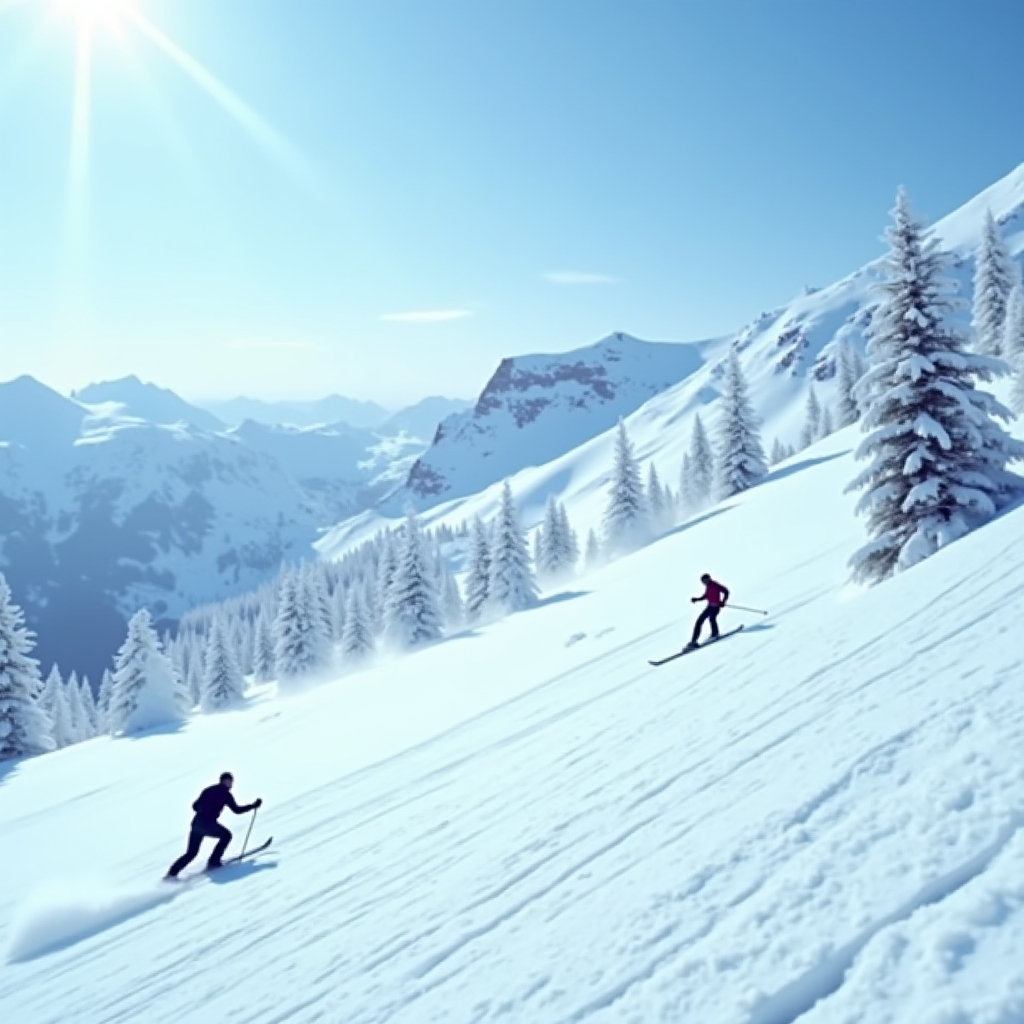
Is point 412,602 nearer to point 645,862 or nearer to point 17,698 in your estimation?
point 17,698

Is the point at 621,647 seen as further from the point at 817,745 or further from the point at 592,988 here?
the point at 592,988

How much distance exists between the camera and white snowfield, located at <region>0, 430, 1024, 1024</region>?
15.4 feet

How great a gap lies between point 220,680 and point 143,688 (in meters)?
9.20

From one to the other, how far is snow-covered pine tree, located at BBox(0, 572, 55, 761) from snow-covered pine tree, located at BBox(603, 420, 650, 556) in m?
42.6

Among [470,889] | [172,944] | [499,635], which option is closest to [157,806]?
[172,944]

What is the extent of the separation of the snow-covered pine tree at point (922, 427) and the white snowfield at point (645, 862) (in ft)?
5.54

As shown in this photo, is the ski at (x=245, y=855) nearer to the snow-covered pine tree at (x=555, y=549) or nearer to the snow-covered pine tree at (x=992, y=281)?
the snow-covered pine tree at (x=555, y=549)

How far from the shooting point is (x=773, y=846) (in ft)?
19.9

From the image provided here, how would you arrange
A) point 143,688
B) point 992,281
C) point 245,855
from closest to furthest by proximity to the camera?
point 245,855 < point 143,688 < point 992,281

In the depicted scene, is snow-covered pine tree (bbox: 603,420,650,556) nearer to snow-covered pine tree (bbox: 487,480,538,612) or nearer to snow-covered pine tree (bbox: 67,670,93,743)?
snow-covered pine tree (bbox: 487,480,538,612)

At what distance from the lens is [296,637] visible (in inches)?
2101

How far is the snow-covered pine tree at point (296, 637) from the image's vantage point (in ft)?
172

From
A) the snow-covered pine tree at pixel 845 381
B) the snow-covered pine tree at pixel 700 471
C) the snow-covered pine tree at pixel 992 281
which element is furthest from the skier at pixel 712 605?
the snow-covered pine tree at pixel 845 381

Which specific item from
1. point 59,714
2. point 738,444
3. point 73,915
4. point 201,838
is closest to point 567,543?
point 738,444
